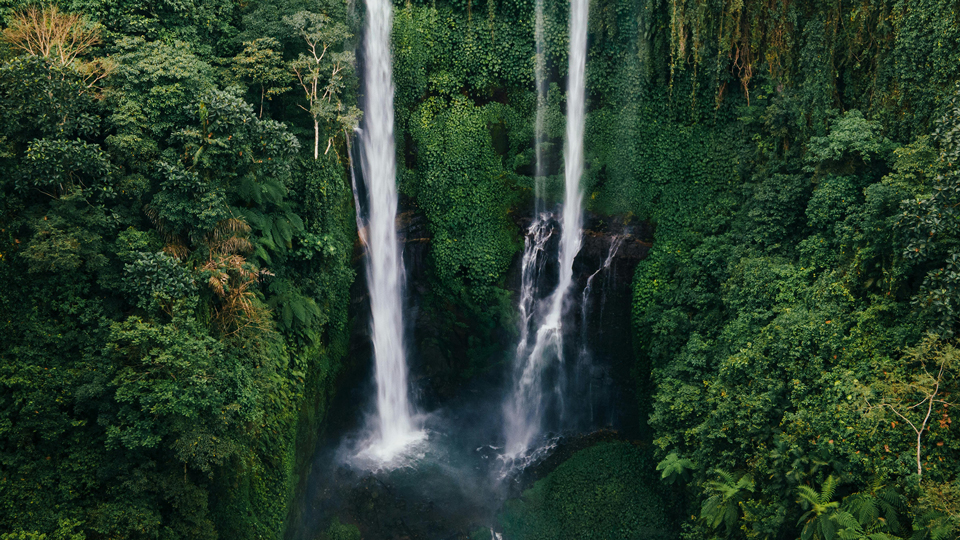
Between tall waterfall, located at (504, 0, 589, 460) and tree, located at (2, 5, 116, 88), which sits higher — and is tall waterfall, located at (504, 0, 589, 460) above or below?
below

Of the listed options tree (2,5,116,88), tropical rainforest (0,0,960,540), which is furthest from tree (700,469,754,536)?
tree (2,5,116,88)

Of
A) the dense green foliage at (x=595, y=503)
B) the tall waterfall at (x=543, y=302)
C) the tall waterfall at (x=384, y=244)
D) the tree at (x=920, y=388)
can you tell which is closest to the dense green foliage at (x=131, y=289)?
the tall waterfall at (x=384, y=244)

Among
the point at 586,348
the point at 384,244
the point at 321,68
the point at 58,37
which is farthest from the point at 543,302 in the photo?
the point at 58,37

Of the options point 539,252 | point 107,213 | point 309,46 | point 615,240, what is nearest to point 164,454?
point 107,213

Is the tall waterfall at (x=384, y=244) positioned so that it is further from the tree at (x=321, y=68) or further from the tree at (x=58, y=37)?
A: the tree at (x=58, y=37)

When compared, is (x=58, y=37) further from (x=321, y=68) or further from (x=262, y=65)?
(x=321, y=68)

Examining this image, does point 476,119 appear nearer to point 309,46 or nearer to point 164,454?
point 309,46

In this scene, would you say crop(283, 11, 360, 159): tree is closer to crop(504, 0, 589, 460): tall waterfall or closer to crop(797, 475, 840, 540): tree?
crop(504, 0, 589, 460): tall waterfall
